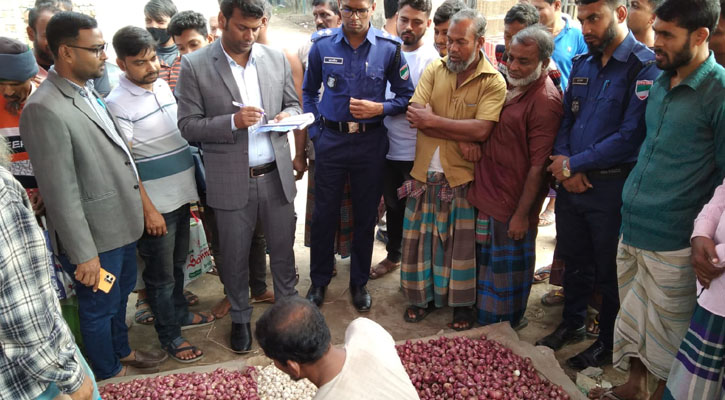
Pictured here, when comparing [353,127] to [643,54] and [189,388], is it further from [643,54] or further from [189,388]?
[189,388]

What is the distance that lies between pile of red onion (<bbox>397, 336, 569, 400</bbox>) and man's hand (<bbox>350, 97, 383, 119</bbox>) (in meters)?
1.43

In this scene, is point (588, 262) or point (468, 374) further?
point (588, 262)

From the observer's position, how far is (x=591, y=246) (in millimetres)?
3178

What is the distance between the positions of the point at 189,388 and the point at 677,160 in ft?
8.49

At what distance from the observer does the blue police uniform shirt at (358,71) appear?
3.46 metres

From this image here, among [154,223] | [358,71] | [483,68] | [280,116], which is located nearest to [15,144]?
[154,223]

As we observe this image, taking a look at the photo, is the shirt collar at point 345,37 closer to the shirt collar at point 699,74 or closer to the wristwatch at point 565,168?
the wristwatch at point 565,168

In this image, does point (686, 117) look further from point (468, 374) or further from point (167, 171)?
point (167, 171)

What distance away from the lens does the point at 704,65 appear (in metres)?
2.30

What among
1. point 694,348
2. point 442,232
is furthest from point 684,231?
point 442,232

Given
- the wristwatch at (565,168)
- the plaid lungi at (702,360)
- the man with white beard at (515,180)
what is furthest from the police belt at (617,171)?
the plaid lungi at (702,360)

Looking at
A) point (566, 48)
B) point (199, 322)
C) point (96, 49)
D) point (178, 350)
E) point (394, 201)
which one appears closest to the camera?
point (96, 49)

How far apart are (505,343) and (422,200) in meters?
1.05

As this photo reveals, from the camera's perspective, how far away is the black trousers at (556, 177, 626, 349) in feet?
9.53
